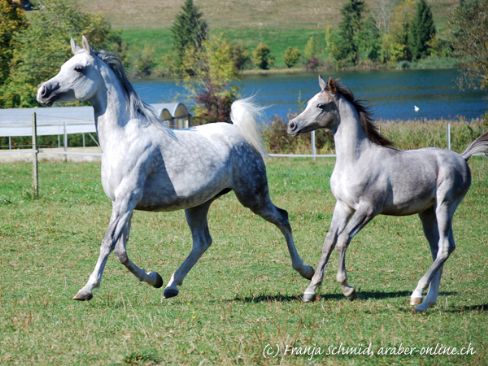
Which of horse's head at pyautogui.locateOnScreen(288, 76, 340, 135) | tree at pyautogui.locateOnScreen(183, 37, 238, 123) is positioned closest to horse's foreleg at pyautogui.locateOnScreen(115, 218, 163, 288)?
horse's head at pyautogui.locateOnScreen(288, 76, 340, 135)

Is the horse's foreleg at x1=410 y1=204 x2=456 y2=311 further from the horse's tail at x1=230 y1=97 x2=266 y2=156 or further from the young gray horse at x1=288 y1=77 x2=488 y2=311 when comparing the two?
the horse's tail at x1=230 y1=97 x2=266 y2=156

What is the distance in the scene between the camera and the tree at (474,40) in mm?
39906

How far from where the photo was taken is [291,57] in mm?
110250

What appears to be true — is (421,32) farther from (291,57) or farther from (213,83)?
(213,83)

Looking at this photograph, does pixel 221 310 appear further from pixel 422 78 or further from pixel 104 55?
pixel 422 78

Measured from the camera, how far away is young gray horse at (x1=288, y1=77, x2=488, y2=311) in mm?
8773

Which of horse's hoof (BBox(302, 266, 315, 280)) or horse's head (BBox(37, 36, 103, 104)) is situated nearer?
horse's head (BBox(37, 36, 103, 104))

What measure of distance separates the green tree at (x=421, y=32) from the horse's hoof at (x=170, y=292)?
10126cm

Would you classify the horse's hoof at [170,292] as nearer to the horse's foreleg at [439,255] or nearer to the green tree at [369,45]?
the horse's foreleg at [439,255]

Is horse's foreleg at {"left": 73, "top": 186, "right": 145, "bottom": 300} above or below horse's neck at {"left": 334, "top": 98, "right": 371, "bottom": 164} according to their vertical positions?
below

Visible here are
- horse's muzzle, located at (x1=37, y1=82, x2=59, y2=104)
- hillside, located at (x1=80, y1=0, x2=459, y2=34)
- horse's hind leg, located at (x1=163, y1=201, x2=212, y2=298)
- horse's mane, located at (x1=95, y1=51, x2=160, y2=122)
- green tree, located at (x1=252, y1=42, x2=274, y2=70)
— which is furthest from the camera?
hillside, located at (x1=80, y1=0, x2=459, y2=34)

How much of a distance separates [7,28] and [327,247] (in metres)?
41.0
